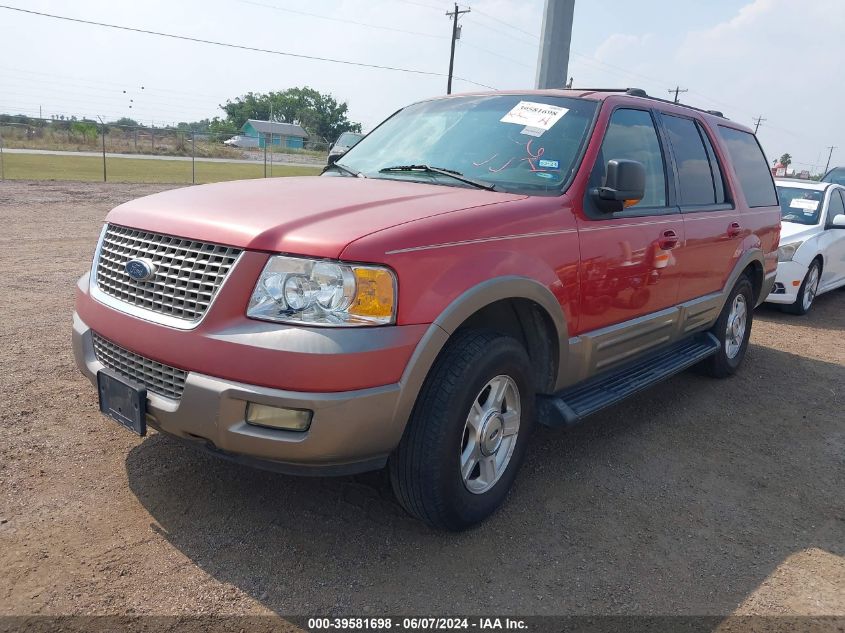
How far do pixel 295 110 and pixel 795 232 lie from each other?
88.8 m

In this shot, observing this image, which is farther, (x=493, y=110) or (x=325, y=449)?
(x=493, y=110)

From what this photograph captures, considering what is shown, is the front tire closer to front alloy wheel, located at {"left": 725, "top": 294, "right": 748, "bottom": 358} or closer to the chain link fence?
front alloy wheel, located at {"left": 725, "top": 294, "right": 748, "bottom": 358}

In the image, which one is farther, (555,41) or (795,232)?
(555,41)

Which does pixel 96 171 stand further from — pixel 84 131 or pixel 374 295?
pixel 374 295

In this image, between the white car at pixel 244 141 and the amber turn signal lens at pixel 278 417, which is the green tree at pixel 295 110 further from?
the amber turn signal lens at pixel 278 417

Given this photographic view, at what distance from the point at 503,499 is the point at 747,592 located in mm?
1071

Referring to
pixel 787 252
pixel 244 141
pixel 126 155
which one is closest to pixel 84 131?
pixel 126 155

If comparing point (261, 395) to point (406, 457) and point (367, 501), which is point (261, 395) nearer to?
point (406, 457)

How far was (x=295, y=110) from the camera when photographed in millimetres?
90750

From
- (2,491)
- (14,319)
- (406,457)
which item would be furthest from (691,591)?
(14,319)

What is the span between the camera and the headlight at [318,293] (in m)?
2.50

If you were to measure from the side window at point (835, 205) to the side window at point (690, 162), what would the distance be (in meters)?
5.11

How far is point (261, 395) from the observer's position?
243 centimetres

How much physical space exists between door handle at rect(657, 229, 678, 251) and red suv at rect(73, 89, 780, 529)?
0.05 ft
